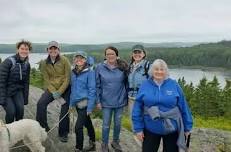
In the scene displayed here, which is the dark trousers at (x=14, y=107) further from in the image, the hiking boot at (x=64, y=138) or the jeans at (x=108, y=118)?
the jeans at (x=108, y=118)

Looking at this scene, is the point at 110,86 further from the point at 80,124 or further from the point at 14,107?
the point at 14,107

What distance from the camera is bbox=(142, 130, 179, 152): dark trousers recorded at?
5.70m

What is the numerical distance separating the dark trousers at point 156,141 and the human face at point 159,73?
0.83 m

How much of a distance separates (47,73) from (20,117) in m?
1.00

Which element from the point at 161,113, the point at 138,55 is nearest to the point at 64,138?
the point at 138,55

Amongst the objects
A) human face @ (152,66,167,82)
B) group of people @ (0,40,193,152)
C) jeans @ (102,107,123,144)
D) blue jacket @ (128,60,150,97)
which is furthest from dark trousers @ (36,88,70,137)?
human face @ (152,66,167,82)

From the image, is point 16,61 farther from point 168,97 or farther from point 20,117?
point 168,97

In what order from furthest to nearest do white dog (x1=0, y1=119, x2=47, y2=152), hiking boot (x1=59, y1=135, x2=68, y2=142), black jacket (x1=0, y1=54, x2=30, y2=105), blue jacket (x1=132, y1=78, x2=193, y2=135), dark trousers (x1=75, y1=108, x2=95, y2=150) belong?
hiking boot (x1=59, y1=135, x2=68, y2=142) → dark trousers (x1=75, y1=108, x2=95, y2=150) → black jacket (x1=0, y1=54, x2=30, y2=105) → white dog (x1=0, y1=119, x2=47, y2=152) → blue jacket (x1=132, y1=78, x2=193, y2=135)

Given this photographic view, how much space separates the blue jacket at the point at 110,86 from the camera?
283 inches

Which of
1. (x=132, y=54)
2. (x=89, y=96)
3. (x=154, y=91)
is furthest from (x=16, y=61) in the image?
(x=154, y=91)

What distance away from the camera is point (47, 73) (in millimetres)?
7613

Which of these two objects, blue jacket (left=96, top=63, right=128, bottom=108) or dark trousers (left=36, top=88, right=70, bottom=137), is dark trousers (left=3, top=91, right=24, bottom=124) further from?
blue jacket (left=96, top=63, right=128, bottom=108)

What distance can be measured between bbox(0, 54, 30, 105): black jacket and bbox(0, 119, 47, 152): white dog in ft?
2.25

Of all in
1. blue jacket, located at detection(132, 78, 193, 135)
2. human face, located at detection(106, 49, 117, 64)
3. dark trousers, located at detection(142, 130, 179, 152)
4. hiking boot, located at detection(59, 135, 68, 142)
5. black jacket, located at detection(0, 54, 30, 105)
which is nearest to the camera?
blue jacket, located at detection(132, 78, 193, 135)
